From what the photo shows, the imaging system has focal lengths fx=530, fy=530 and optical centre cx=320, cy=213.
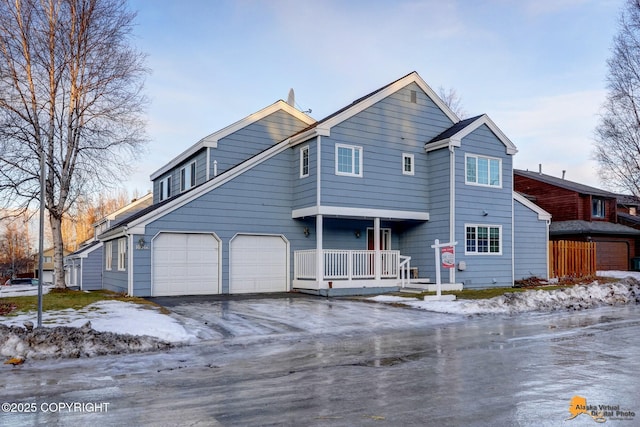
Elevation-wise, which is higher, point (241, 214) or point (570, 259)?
point (241, 214)

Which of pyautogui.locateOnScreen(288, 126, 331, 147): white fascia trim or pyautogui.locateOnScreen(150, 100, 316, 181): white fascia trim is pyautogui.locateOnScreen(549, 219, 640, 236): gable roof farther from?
pyautogui.locateOnScreen(288, 126, 331, 147): white fascia trim

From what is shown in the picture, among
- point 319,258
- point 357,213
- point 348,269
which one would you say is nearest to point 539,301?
point 348,269

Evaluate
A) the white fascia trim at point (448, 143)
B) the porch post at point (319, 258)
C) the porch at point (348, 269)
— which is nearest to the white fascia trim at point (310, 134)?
the porch post at point (319, 258)

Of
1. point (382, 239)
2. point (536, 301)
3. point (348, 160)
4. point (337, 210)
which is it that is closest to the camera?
point (536, 301)

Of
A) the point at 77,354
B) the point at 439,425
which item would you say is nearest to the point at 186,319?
the point at 77,354

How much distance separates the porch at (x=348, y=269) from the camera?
758 inches

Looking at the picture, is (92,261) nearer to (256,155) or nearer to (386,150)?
(256,155)

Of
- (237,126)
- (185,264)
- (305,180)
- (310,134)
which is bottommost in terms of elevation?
(185,264)

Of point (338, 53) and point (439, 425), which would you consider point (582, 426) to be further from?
point (338, 53)

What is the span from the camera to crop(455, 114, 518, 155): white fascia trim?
21316mm

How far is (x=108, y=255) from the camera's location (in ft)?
73.4

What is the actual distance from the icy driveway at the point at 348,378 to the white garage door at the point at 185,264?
6.33 meters

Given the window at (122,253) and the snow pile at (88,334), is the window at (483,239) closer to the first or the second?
the window at (122,253)

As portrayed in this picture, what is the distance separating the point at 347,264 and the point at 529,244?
1009 cm
